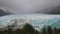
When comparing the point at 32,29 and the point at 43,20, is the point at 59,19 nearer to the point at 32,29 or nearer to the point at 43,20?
the point at 43,20

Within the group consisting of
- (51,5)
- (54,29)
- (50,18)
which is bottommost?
(54,29)

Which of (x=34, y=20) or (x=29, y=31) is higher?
(x=34, y=20)

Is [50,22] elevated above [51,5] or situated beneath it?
situated beneath

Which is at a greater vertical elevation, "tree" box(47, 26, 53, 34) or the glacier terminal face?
the glacier terminal face

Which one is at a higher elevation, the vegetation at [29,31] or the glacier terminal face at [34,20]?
the glacier terminal face at [34,20]

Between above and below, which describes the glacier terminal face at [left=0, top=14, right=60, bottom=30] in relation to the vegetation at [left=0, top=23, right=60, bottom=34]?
above

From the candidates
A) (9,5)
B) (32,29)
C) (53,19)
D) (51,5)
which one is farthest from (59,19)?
(9,5)

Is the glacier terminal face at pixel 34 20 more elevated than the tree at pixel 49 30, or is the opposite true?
the glacier terminal face at pixel 34 20
